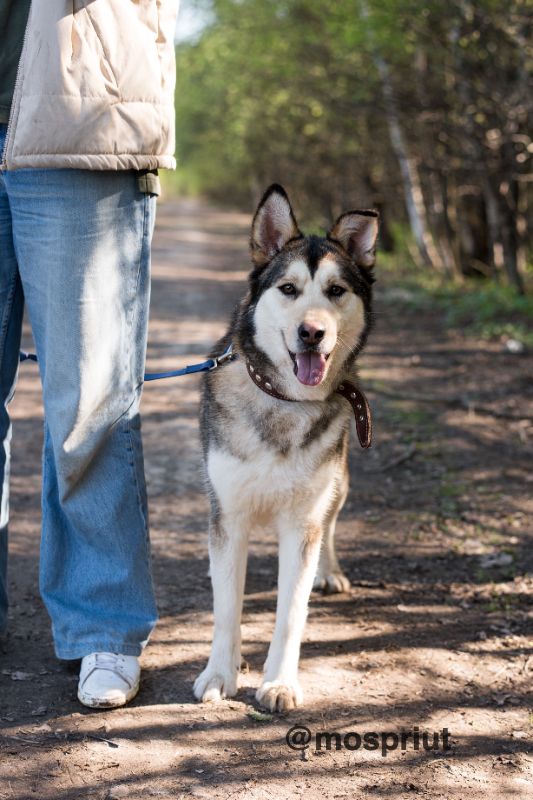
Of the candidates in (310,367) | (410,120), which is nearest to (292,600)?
(310,367)

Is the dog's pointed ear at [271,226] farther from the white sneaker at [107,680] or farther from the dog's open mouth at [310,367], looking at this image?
the white sneaker at [107,680]

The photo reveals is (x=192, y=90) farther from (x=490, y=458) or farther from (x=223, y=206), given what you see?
(x=490, y=458)

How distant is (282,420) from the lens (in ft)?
9.94

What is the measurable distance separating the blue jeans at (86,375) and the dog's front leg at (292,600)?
17.6 inches

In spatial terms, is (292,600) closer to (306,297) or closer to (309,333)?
(309,333)

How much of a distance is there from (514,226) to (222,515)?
8708 millimetres

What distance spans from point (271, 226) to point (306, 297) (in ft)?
1.16

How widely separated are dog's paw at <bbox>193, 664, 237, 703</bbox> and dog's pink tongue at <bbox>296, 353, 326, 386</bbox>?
3.40 feet

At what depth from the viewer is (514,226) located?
10.8 meters

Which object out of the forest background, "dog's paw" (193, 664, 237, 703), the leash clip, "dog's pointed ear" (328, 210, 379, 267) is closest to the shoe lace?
"dog's paw" (193, 664, 237, 703)

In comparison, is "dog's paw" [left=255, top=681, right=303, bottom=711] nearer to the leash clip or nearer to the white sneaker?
the white sneaker

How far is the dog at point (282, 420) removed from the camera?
2.99 metres

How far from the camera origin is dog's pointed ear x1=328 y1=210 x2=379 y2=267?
10.4 feet

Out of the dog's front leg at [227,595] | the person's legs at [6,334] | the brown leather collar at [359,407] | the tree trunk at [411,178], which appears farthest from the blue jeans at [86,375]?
the tree trunk at [411,178]
